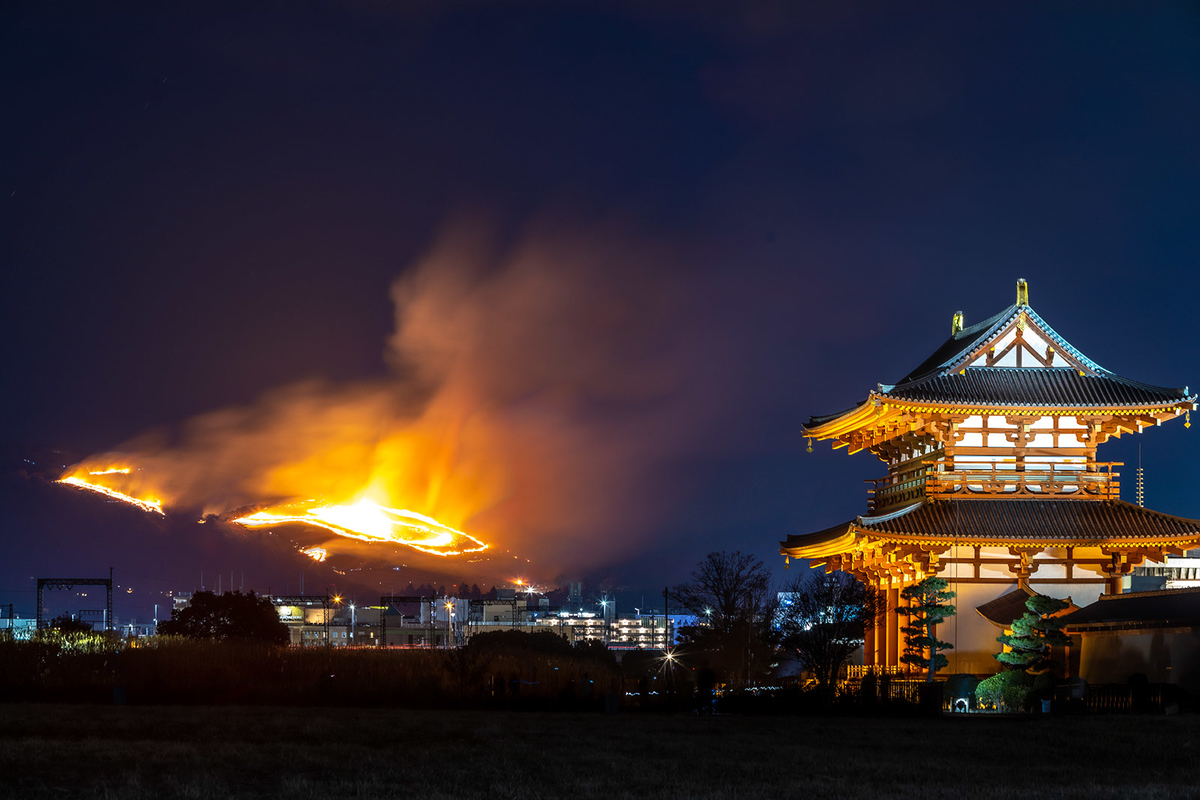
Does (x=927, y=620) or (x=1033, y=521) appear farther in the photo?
(x=1033, y=521)

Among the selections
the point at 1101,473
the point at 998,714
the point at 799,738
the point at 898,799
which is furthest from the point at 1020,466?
the point at 898,799

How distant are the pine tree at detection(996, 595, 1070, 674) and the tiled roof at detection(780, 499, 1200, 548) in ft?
9.62

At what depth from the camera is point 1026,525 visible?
33.9m

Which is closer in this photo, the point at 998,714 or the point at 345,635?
the point at 998,714

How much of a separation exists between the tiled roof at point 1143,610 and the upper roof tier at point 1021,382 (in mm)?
5864

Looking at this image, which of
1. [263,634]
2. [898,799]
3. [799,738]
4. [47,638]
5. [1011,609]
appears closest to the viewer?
[898,799]

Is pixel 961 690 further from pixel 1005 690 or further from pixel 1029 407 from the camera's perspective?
pixel 1029 407

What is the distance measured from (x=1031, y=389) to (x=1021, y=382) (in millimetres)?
428

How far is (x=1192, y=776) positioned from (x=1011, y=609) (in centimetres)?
1736

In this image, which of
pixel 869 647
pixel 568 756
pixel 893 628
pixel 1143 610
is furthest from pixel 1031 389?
pixel 568 756

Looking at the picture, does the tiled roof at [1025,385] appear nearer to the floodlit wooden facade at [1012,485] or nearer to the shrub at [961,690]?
the floodlit wooden facade at [1012,485]

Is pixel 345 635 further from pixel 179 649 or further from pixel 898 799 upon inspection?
pixel 898 799

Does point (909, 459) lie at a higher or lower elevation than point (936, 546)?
higher

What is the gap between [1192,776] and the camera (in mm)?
16781
